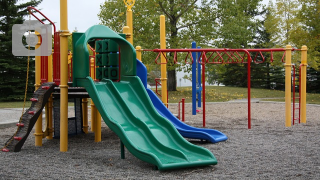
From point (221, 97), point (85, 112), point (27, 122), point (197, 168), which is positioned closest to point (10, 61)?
point (221, 97)

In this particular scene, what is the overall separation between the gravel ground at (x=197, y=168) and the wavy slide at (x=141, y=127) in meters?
0.21


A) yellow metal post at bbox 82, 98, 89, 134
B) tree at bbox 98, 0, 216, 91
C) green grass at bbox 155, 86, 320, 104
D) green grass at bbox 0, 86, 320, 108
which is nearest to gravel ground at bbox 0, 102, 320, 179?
yellow metal post at bbox 82, 98, 89, 134

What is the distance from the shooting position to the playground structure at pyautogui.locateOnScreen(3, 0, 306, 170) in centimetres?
625

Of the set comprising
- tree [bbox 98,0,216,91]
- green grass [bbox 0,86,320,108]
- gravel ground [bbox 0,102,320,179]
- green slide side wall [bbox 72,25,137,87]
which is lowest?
gravel ground [bbox 0,102,320,179]

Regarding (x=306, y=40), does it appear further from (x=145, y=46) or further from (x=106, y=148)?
(x=106, y=148)

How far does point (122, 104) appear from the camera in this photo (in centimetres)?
726

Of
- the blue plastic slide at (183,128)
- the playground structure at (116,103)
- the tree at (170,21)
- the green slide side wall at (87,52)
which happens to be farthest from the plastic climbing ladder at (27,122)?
the tree at (170,21)

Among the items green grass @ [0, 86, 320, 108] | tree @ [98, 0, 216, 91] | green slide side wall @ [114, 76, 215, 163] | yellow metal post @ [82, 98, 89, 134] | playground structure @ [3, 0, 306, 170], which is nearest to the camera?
playground structure @ [3, 0, 306, 170]

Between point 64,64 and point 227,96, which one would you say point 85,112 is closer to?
point 64,64

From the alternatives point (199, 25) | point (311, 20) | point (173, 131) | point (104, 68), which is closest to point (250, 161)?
point (173, 131)

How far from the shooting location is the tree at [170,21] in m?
25.2

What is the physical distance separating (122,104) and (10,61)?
21.4 m

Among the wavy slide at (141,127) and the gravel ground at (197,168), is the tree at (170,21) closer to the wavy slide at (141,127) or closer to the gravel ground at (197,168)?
the gravel ground at (197,168)

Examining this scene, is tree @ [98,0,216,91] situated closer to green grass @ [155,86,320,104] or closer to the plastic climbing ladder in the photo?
green grass @ [155,86,320,104]
